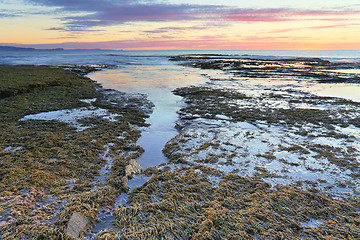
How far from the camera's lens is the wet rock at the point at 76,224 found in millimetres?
4055

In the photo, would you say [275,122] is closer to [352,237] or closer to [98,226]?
[352,237]

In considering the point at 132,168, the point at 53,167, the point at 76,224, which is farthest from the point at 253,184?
the point at 53,167

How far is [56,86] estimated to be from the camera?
67.8 feet

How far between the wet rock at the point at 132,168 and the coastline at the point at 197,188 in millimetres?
169

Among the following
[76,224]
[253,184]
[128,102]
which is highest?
[128,102]

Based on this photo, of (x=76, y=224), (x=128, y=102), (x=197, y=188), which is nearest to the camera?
(x=76, y=224)

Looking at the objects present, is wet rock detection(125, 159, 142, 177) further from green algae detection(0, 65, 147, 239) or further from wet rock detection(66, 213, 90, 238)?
wet rock detection(66, 213, 90, 238)

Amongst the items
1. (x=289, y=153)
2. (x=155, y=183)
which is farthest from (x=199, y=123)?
(x=155, y=183)

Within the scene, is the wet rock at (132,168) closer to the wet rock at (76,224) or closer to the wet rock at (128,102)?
the wet rock at (76,224)

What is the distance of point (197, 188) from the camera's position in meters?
5.73

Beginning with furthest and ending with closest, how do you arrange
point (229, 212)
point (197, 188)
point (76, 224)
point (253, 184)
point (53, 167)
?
point (53, 167) → point (253, 184) → point (197, 188) → point (229, 212) → point (76, 224)

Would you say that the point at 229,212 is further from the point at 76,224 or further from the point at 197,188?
the point at 76,224

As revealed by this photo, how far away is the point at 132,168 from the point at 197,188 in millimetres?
2301

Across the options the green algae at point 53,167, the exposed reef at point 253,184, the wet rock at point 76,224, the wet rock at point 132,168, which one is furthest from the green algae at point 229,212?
the green algae at point 53,167
